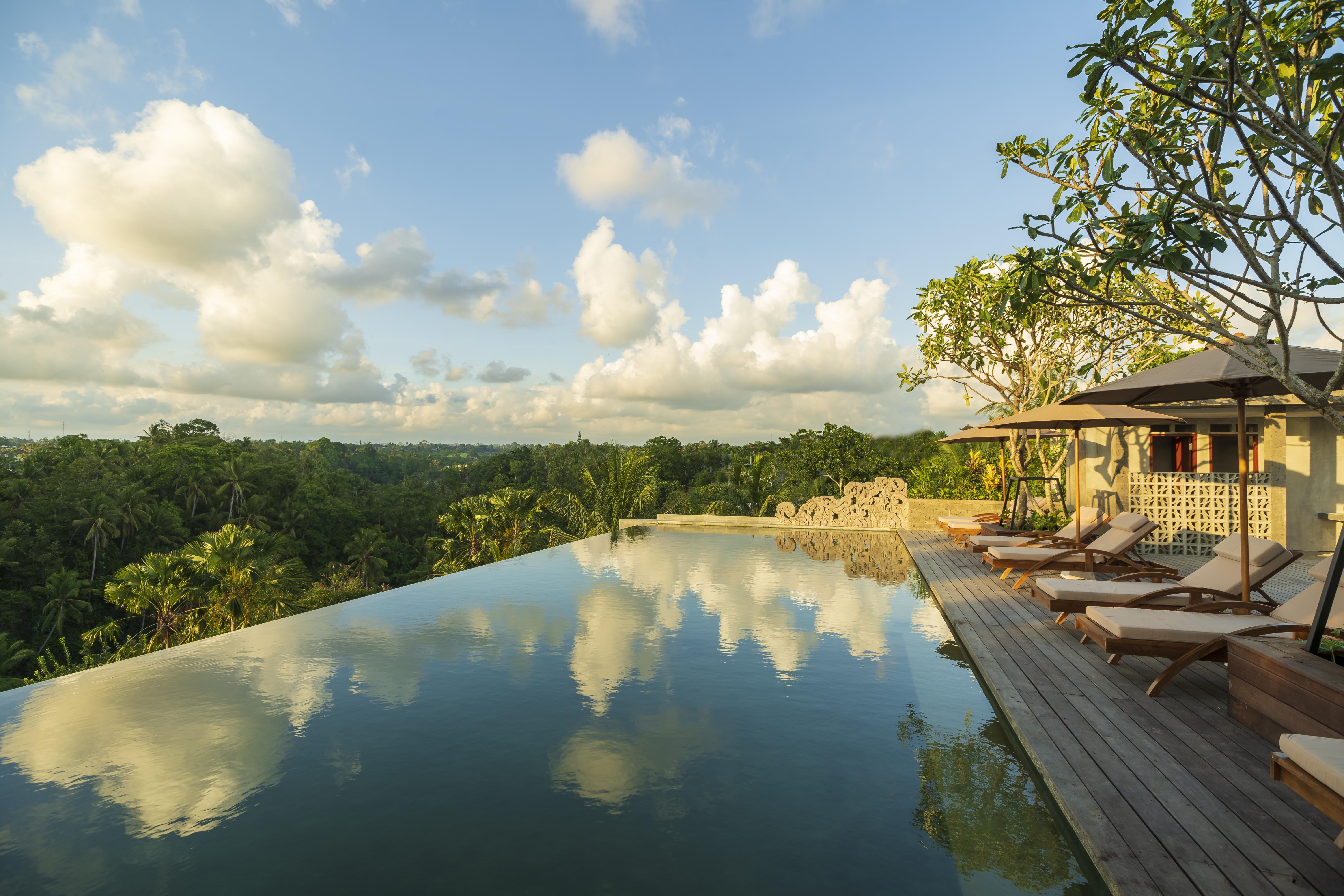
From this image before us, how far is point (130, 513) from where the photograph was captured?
120ft

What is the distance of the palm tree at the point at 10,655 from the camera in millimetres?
25781

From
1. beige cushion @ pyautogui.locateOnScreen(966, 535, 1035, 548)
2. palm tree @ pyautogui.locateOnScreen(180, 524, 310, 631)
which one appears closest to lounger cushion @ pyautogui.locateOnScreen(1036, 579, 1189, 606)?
beige cushion @ pyautogui.locateOnScreen(966, 535, 1035, 548)

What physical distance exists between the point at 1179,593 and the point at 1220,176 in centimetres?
320

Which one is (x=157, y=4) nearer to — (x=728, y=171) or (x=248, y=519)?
(x=728, y=171)

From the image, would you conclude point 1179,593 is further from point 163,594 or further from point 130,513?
point 130,513

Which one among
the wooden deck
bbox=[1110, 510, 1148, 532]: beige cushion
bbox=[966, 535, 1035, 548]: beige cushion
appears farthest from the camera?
bbox=[966, 535, 1035, 548]: beige cushion

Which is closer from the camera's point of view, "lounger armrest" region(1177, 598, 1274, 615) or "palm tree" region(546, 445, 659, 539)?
"lounger armrest" region(1177, 598, 1274, 615)

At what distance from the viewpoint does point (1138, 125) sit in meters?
4.36

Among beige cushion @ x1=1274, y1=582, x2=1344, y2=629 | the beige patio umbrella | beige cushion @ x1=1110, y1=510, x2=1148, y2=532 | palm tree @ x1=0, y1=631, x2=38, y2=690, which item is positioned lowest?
palm tree @ x1=0, y1=631, x2=38, y2=690

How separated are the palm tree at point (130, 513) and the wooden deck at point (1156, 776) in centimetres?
4563

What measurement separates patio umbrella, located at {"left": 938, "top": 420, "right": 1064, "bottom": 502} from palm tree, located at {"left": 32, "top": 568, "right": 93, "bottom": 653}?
40.3m

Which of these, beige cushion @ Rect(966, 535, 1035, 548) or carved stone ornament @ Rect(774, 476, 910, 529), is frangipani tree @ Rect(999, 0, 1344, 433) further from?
carved stone ornament @ Rect(774, 476, 910, 529)

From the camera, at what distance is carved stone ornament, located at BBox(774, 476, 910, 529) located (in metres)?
15.6

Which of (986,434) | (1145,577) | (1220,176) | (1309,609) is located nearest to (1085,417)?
(1145,577)
